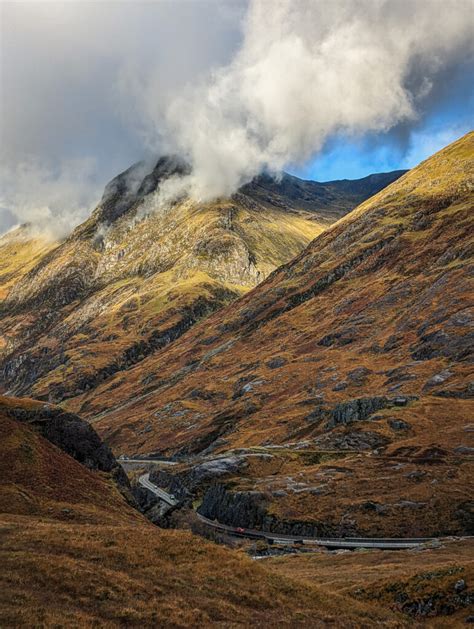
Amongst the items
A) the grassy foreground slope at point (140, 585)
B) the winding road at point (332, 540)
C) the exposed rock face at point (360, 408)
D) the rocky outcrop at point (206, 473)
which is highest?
the grassy foreground slope at point (140, 585)

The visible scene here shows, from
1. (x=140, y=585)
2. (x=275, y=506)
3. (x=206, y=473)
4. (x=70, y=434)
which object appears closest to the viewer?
(x=140, y=585)

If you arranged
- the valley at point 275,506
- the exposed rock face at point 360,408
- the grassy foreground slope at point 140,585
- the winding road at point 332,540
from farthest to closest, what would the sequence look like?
the exposed rock face at point 360,408 < the winding road at point 332,540 < the valley at point 275,506 < the grassy foreground slope at point 140,585

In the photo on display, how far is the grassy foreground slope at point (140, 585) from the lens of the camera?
2730cm

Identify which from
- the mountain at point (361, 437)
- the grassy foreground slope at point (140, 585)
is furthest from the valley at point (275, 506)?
the mountain at point (361, 437)

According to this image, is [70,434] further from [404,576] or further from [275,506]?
[404,576]

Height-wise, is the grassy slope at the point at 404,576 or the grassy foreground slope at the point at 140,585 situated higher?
the grassy foreground slope at the point at 140,585

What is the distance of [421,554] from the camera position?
57.2m

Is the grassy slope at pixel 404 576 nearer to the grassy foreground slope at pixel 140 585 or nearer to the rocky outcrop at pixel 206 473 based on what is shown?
the grassy foreground slope at pixel 140 585

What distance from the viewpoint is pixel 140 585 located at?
31141mm

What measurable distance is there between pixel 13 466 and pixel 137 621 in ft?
119

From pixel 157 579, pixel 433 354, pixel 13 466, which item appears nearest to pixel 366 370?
pixel 433 354

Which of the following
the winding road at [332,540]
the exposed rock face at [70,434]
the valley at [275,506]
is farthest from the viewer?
the exposed rock face at [70,434]

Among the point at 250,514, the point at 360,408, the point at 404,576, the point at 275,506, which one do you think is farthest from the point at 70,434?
the point at 360,408

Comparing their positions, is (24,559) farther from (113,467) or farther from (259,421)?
(259,421)
